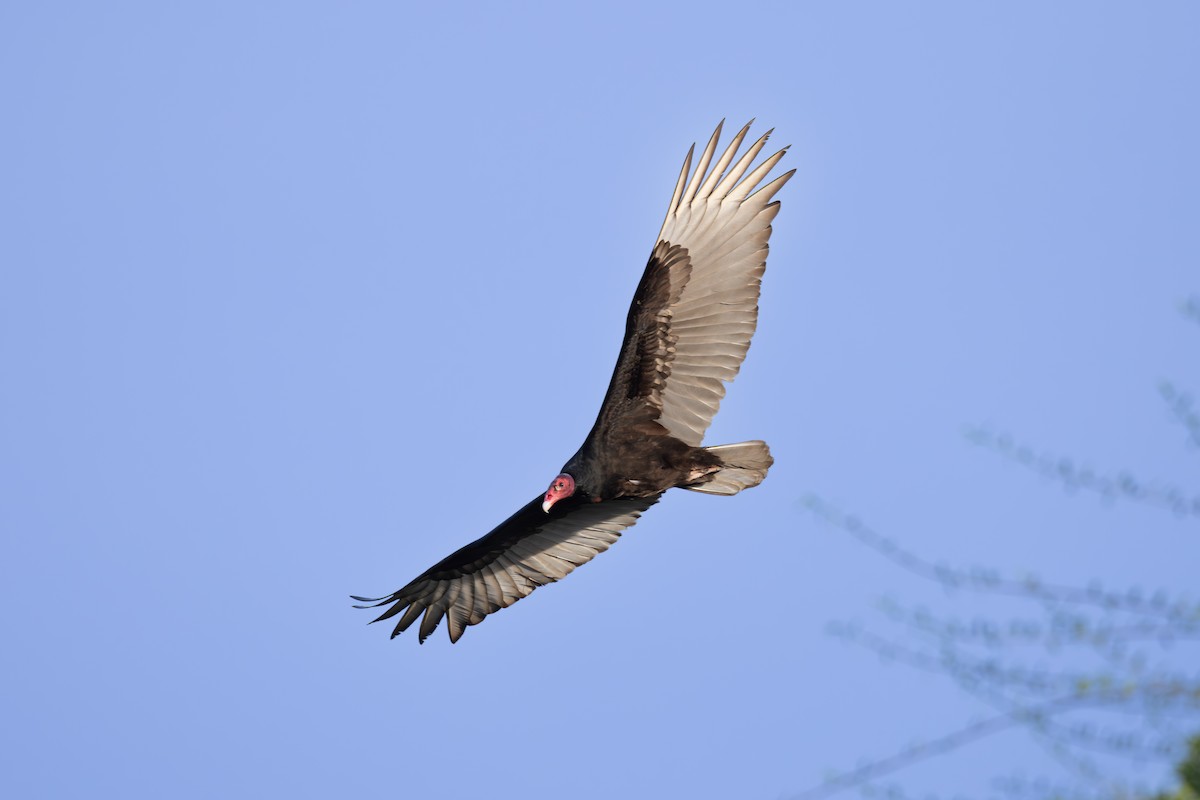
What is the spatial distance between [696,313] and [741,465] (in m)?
0.96

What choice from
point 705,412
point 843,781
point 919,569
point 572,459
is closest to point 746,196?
point 705,412

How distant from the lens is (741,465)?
8141mm

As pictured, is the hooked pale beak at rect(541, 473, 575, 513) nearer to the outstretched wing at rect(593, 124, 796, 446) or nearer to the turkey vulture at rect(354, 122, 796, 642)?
the turkey vulture at rect(354, 122, 796, 642)

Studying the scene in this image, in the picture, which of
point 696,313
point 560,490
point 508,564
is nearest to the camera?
point 696,313

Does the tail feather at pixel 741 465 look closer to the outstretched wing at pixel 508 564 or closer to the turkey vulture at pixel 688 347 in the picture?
the turkey vulture at pixel 688 347

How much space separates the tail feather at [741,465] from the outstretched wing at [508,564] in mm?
903

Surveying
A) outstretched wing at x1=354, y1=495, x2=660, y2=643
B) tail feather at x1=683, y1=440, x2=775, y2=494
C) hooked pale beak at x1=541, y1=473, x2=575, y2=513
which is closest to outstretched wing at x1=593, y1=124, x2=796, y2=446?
tail feather at x1=683, y1=440, x2=775, y2=494

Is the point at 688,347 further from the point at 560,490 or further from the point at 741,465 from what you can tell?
the point at 560,490

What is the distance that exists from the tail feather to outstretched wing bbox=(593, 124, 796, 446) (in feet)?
0.73

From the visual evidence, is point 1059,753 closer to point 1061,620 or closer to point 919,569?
point 1061,620

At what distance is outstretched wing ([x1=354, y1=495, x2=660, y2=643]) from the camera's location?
29.7 ft

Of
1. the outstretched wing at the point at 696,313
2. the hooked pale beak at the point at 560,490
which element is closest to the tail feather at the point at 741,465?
the outstretched wing at the point at 696,313

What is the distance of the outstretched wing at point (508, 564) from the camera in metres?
9.06

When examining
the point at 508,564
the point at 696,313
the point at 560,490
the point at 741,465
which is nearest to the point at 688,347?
the point at 696,313
